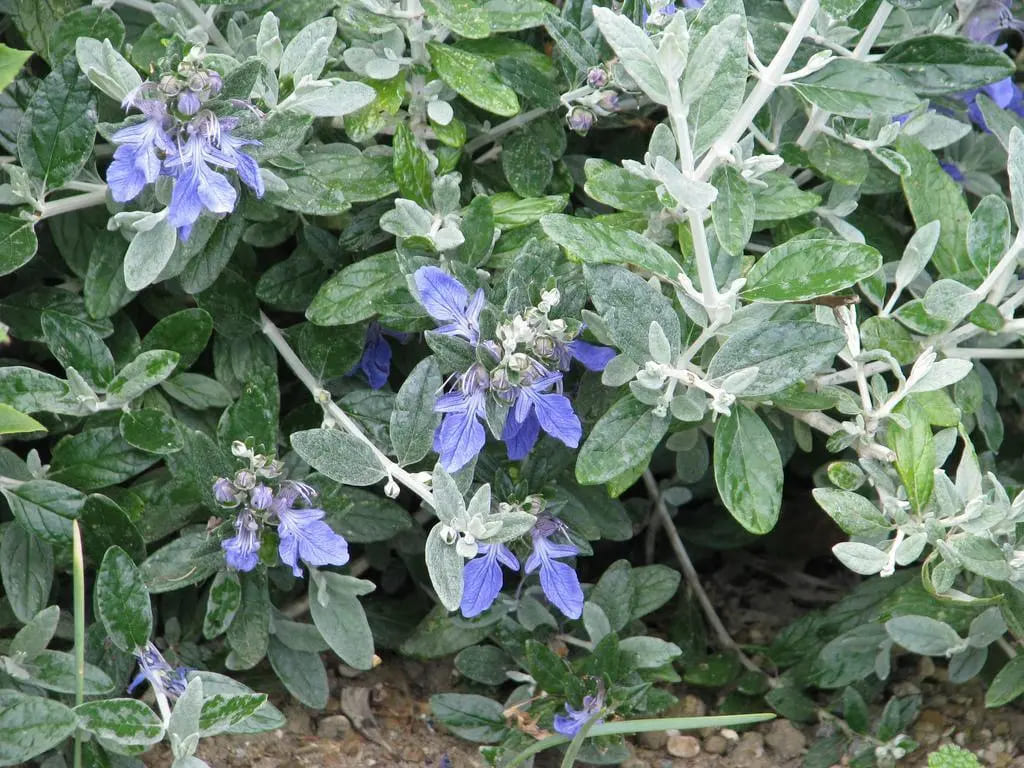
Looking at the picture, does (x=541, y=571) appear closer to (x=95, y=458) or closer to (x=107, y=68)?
(x=95, y=458)

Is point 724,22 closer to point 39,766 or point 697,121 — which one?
point 697,121

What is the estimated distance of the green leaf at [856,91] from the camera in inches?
75.2

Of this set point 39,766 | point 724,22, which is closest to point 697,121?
point 724,22

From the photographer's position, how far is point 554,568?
1949 mm

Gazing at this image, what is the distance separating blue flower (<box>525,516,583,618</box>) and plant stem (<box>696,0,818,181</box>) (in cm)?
64

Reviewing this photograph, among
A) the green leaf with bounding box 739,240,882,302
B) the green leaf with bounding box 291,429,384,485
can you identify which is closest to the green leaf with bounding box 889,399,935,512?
the green leaf with bounding box 739,240,882,302

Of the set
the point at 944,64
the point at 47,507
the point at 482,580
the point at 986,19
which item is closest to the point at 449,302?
the point at 482,580

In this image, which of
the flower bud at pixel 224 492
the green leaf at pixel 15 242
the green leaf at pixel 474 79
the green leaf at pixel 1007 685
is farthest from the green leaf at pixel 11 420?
the green leaf at pixel 1007 685

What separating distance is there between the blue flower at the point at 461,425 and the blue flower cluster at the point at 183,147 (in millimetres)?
429

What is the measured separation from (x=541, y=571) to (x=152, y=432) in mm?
679

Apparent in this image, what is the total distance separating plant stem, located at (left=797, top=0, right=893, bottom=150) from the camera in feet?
6.79

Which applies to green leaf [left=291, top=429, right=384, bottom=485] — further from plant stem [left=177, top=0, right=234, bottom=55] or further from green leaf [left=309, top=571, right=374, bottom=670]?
plant stem [left=177, top=0, right=234, bottom=55]

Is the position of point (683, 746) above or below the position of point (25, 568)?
below

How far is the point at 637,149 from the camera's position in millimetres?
2529
